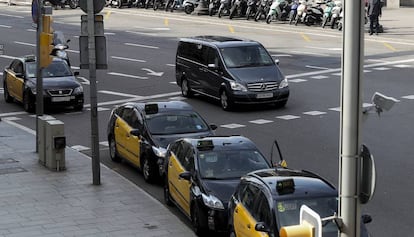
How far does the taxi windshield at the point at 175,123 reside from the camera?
58.2ft

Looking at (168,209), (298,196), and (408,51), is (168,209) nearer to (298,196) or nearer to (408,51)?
(298,196)

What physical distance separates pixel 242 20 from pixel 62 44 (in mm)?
16858

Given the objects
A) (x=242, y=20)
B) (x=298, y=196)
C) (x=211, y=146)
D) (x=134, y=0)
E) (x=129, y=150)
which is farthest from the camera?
(x=134, y=0)

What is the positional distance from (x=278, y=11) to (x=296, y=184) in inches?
1456

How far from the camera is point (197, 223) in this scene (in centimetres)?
1333

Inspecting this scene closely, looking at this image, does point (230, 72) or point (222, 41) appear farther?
point (222, 41)

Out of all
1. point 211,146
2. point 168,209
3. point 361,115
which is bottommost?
point 168,209

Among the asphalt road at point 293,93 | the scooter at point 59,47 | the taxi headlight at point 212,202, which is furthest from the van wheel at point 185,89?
the taxi headlight at point 212,202

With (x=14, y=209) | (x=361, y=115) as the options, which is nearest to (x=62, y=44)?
(x=14, y=209)

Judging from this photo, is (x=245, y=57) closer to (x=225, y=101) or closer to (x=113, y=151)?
(x=225, y=101)

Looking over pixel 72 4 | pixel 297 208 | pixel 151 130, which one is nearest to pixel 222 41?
pixel 151 130

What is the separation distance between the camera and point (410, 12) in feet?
164

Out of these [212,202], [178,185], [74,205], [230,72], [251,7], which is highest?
[251,7]

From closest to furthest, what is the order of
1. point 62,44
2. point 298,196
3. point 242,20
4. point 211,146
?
point 298,196, point 211,146, point 62,44, point 242,20
